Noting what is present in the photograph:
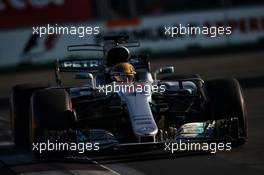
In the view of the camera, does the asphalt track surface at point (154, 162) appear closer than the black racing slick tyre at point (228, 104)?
Yes

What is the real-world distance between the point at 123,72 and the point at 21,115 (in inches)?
56.4

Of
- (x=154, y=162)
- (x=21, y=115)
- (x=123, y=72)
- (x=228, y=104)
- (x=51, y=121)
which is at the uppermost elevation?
(x=123, y=72)

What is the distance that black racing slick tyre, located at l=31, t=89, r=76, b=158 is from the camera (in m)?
10.6

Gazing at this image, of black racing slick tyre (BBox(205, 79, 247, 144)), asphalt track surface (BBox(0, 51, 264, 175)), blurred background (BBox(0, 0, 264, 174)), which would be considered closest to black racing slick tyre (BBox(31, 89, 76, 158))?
asphalt track surface (BBox(0, 51, 264, 175))

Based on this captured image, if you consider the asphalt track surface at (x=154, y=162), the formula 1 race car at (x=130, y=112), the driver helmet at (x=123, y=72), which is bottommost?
the asphalt track surface at (x=154, y=162)

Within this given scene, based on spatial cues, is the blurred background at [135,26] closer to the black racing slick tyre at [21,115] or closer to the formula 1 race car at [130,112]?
the black racing slick tyre at [21,115]

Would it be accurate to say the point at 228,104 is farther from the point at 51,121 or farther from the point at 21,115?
the point at 21,115

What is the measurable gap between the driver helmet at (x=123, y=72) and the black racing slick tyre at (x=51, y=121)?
1458 mm

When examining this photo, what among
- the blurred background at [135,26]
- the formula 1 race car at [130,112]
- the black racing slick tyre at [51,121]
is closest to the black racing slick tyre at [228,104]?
the formula 1 race car at [130,112]

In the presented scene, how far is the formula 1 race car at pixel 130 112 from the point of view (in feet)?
34.8

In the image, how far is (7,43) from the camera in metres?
27.2

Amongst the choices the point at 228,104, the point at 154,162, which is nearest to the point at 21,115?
the point at 154,162

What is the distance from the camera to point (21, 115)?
12.0 meters

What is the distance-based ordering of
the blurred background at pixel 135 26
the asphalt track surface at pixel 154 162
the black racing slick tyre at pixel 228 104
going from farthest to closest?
the blurred background at pixel 135 26
the black racing slick tyre at pixel 228 104
the asphalt track surface at pixel 154 162
